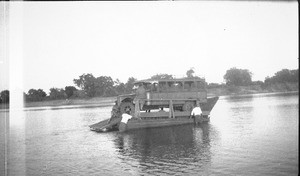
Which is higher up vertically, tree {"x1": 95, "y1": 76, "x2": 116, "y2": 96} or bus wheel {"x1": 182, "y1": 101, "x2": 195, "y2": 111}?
tree {"x1": 95, "y1": 76, "x2": 116, "y2": 96}

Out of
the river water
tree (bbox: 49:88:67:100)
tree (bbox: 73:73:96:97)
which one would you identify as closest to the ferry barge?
the river water

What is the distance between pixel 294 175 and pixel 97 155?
915cm

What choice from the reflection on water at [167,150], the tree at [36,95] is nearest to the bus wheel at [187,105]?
the reflection on water at [167,150]

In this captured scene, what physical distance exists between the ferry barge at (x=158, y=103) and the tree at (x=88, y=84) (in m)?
10.5

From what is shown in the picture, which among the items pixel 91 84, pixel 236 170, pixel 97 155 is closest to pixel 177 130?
pixel 97 155

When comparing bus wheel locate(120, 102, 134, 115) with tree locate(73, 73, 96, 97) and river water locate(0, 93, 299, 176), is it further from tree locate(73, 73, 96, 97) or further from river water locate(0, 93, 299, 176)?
tree locate(73, 73, 96, 97)

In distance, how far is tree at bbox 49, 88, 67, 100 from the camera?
1560 inches

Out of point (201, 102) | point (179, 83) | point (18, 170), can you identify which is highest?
point (179, 83)

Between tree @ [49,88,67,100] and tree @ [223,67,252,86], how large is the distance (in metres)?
39.1

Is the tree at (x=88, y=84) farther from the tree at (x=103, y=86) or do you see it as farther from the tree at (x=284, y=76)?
the tree at (x=284, y=76)

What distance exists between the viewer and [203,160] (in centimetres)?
1202

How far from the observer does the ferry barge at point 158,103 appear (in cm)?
2320

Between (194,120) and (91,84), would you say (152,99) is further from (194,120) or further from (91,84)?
(91,84)

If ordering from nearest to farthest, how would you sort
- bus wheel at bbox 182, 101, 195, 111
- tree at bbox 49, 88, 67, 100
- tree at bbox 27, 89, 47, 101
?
bus wheel at bbox 182, 101, 195, 111 → tree at bbox 27, 89, 47, 101 → tree at bbox 49, 88, 67, 100
